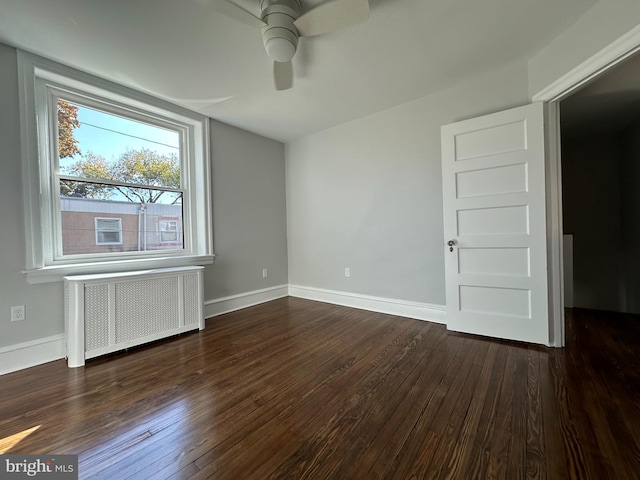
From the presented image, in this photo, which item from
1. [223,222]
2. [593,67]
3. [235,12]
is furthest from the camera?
[223,222]

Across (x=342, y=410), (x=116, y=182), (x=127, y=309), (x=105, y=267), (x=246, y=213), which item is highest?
(x=116, y=182)

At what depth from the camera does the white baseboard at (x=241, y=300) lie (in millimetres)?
3354

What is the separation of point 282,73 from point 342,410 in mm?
2388

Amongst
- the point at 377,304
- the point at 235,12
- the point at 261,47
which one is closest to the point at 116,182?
the point at 261,47

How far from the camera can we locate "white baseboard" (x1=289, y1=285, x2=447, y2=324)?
9.70ft

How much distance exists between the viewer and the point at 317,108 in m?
3.16

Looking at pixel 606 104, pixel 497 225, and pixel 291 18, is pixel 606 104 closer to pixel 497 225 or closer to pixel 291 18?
pixel 497 225

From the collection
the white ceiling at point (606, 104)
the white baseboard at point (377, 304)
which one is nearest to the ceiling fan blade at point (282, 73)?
the white ceiling at point (606, 104)

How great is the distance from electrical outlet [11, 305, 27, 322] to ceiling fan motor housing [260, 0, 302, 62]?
2758 millimetres

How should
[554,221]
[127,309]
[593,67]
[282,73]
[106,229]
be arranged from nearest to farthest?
[593,67]
[282,73]
[554,221]
[127,309]
[106,229]

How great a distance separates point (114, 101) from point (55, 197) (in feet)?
3.59

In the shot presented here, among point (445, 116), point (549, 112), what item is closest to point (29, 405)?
point (445, 116)

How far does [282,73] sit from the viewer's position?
81.7 inches

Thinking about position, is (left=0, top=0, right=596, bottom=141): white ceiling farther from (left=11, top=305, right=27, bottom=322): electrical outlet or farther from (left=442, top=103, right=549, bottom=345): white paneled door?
(left=11, top=305, right=27, bottom=322): electrical outlet
